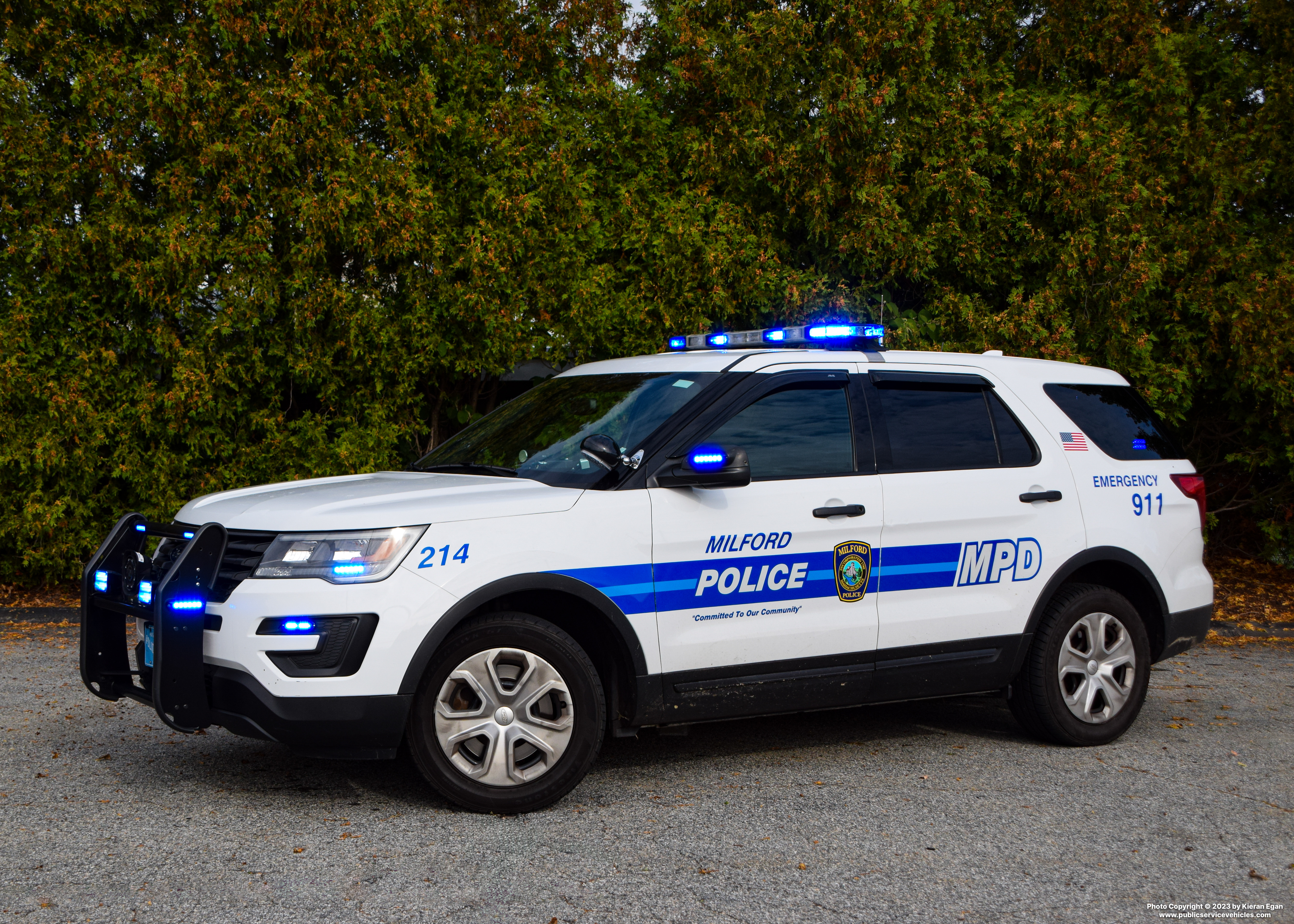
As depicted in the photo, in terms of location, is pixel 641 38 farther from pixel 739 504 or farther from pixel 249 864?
pixel 249 864

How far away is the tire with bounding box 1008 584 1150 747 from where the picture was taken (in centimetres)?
608

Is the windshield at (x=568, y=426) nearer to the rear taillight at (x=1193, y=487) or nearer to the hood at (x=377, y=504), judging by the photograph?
the hood at (x=377, y=504)

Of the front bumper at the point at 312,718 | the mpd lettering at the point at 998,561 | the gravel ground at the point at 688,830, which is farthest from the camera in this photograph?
the mpd lettering at the point at 998,561

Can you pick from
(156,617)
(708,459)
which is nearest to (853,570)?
(708,459)

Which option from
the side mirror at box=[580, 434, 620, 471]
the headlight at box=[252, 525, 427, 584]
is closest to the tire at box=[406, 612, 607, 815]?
the headlight at box=[252, 525, 427, 584]

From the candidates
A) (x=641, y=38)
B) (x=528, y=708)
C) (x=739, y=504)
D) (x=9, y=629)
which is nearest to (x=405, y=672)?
(x=528, y=708)

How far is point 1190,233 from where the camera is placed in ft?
38.9

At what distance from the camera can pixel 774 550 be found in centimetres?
532

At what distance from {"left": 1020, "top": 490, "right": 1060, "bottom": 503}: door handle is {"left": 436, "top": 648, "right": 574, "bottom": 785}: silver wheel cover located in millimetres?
2548

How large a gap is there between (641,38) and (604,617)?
8901mm

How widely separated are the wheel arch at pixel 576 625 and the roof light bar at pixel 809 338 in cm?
179

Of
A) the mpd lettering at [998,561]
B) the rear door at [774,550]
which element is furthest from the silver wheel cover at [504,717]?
the mpd lettering at [998,561]

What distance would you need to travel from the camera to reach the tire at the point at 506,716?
15.7 ft

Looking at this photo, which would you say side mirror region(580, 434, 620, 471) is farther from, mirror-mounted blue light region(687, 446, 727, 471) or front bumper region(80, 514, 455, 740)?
front bumper region(80, 514, 455, 740)
